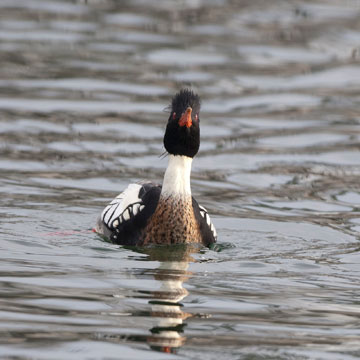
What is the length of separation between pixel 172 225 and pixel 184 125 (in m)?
1.05

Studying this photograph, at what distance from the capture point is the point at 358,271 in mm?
9797

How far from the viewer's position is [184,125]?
1002 centimetres

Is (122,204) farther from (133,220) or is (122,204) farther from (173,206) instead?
(173,206)

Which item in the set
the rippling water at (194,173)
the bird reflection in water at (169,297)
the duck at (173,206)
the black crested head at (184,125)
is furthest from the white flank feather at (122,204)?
the black crested head at (184,125)

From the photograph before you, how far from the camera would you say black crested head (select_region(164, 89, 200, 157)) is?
32.8 ft

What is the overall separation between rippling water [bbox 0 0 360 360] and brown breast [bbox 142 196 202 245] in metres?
0.34

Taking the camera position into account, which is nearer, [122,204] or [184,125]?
[184,125]

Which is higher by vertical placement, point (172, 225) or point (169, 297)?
point (172, 225)

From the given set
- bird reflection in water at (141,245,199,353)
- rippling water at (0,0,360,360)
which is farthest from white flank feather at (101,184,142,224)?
bird reflection in water at (141,245,199,353)

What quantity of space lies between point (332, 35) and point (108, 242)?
13.0m

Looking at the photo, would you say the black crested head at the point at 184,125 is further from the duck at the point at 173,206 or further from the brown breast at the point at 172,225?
the brown breast at the point at 172,225

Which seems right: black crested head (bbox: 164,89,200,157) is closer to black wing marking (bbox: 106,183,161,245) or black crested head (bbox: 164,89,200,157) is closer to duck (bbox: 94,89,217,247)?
duck (bbox: 94,89,217,247)

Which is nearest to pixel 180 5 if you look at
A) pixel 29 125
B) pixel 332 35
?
pixel 332 35

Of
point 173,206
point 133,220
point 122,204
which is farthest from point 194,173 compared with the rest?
point 173,206
